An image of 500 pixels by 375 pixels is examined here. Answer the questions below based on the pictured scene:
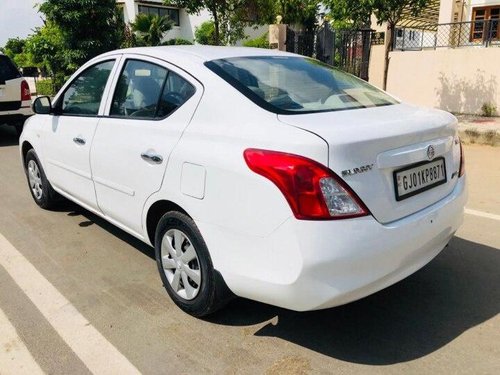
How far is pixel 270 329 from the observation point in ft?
9.16

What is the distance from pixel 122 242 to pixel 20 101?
21.4 ft

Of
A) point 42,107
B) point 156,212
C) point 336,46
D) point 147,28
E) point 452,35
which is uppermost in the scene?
point 147,28

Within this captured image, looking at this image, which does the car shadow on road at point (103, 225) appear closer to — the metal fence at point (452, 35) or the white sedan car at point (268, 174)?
the white sedan car at point (268, 174)

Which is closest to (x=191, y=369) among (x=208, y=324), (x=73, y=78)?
(x=208, y=324)

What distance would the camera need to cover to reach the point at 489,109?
33.5ft

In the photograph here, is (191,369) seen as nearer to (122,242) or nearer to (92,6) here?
(122,242)

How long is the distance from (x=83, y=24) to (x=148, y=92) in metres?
14.1

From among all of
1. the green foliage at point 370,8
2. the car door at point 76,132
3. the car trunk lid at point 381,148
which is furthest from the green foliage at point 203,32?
the car trunk lid at point 381,148

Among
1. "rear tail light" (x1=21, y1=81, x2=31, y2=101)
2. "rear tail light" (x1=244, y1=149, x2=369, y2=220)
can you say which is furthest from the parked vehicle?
"rear tail light" (x1=244, y1=149, x2=369, y2=220)

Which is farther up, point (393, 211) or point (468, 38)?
point (468, 38)

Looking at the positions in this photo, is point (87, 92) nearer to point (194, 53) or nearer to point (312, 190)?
point (194, 53)

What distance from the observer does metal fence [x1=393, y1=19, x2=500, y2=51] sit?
10.2 m

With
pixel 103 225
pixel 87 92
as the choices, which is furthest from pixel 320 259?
pixel 103 225

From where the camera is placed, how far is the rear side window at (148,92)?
2.93 m
